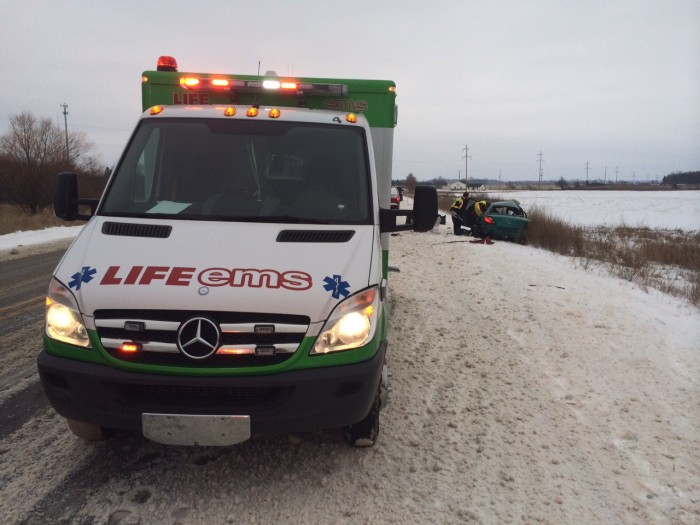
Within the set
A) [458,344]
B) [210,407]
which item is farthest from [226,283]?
[458,344]

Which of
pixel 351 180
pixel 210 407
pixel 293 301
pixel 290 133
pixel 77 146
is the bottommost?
pixel 210 407

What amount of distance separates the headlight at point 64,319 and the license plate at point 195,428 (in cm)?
57

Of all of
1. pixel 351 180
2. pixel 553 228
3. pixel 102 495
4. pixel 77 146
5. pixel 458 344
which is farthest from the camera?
pixel 77 146

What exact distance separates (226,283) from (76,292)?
84cm

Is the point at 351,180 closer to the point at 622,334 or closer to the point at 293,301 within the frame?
the point at 293,301

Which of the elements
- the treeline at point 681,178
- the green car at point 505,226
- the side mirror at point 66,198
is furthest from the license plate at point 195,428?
the treeline at point 681,178

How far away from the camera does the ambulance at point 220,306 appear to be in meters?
2.66

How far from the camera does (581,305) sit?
23.7 feet

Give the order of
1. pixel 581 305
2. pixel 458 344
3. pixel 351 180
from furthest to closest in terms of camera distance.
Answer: pixel 581 305 → pixel 458 344 → pixel 351 180

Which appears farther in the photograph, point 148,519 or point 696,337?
point 696,337

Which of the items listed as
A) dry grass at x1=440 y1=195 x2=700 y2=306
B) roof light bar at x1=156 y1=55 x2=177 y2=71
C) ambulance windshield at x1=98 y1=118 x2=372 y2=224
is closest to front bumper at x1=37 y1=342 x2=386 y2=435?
ambulance windshield at x1=98 y1=118 x2=372 y2=224

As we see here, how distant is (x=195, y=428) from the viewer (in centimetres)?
263

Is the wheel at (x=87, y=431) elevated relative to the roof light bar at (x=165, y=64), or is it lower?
lower

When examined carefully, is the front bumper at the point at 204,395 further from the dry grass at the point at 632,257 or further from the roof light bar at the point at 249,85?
the dry grass at the point at 632,257
